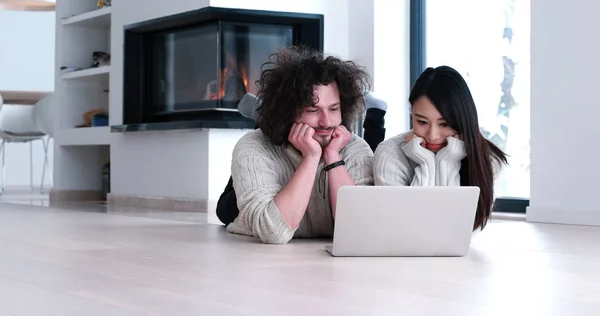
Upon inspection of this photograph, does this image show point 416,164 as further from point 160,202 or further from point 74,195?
point 74,195

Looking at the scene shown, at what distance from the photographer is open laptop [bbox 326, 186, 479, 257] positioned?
2.17 m

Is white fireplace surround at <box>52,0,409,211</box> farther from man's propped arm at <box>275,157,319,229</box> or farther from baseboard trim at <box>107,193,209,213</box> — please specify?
man's propped arm at <box>275,157,319,229</box>

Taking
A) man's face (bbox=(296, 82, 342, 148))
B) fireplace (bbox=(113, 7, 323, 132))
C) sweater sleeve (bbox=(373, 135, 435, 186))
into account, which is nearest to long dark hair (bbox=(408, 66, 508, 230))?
sweater sleeve (bbox=(373, 135, 435, 186))

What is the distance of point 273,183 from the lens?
2.59 m

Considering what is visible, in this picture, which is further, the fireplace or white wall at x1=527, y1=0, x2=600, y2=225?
the fireplace

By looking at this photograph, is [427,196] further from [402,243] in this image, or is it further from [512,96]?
[512,96]

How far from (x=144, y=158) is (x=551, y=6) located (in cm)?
230

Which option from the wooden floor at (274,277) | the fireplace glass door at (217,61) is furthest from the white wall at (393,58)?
the wooden floor at (274,277)

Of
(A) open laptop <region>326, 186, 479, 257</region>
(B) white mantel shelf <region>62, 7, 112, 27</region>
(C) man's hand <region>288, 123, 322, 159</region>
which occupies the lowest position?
(A) open laptop <region>326, 186, 479, 257</region>

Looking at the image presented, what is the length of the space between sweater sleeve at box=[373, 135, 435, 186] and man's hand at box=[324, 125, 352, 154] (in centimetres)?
11

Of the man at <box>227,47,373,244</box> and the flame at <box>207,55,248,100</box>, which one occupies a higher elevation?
the flame at <box>207,55,248,100</box>

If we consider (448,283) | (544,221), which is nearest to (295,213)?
(448,283)

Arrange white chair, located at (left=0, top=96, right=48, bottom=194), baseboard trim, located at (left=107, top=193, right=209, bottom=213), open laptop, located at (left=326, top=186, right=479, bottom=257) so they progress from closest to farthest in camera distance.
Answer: open laptop, located at (left=326, top=186, right=479, bottom=257) → baseboard trim, located at (left=107, top=193, right=209, bottom=213) → white chair, located at (left=0, top=96, right=48, bottom=194)

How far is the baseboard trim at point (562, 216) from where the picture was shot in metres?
3.61
